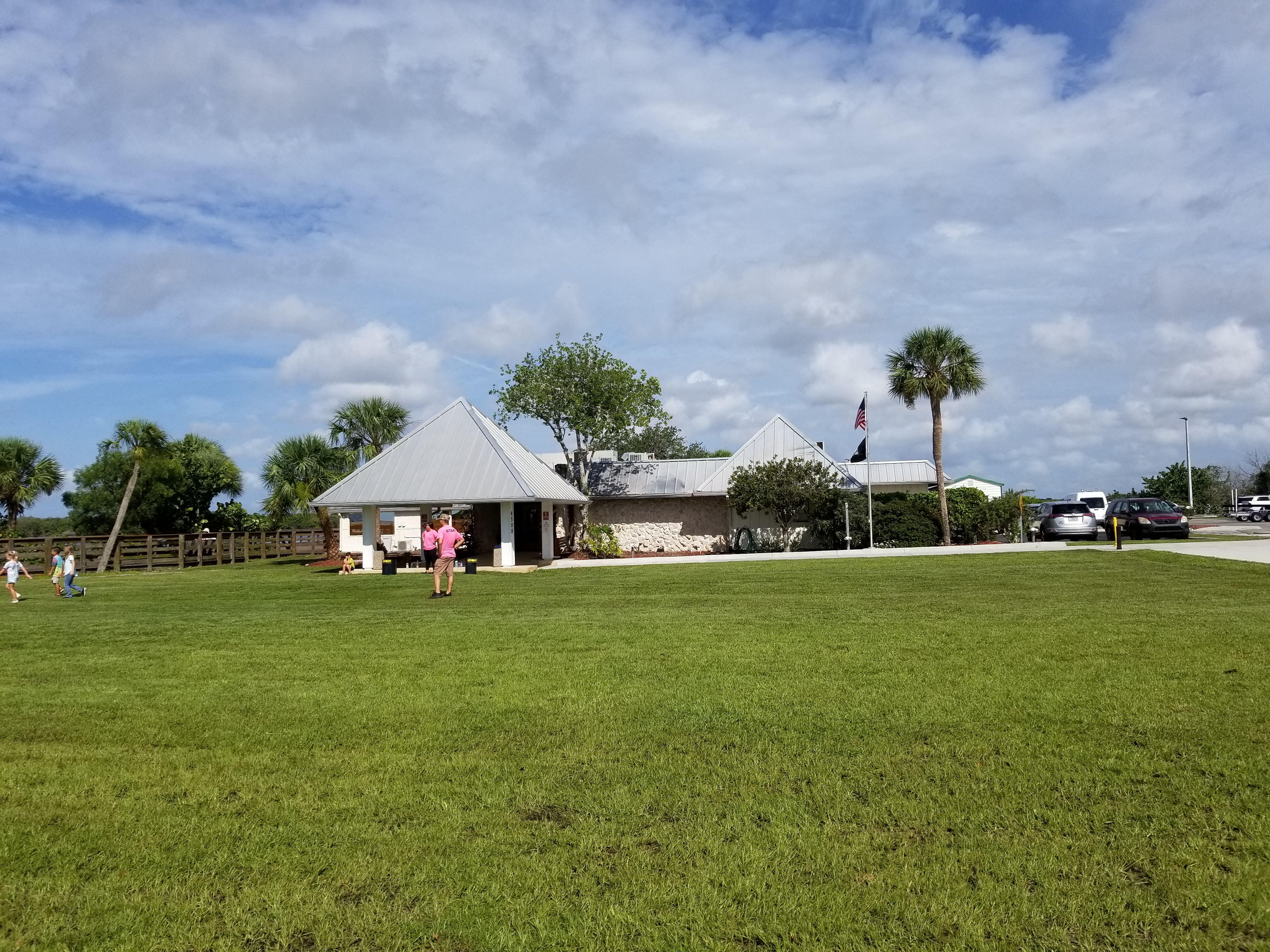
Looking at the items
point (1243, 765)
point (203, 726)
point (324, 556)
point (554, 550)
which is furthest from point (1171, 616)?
point (324, 556)

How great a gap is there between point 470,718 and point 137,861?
315 centimetres

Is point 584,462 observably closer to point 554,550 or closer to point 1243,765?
point 554,550

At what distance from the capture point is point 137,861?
5.12 m

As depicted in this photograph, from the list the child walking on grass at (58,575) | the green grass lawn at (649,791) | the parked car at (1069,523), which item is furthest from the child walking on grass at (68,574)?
the parked car at (1069,523)

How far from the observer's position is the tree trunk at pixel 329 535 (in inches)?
1548

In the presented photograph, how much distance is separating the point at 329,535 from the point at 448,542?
22.4 metres

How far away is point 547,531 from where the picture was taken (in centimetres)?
3419

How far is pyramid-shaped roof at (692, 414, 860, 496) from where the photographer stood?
40094 mm

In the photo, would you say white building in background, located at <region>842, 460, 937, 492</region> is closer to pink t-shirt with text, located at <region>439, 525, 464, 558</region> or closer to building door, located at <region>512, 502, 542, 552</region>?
building door, located at <region>512, 502, 542, 552</region>

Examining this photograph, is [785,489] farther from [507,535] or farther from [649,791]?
[649,791]

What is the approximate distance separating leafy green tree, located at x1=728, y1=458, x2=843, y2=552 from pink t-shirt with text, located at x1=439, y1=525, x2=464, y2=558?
19050mm

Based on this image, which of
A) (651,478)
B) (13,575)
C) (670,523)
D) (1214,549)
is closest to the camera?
(13,575)

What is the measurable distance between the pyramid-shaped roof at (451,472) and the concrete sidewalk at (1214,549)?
17226 millimetres

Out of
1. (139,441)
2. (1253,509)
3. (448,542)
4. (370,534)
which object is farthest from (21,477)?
(1253,509)
